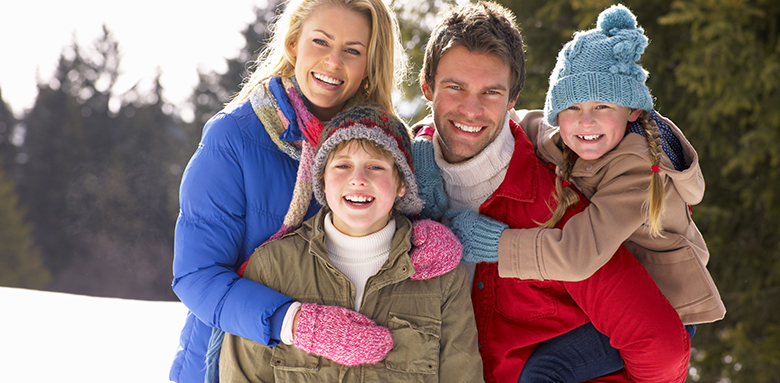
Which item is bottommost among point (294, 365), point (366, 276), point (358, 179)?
point (294, 365)

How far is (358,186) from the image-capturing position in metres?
2.02

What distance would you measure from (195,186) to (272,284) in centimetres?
45

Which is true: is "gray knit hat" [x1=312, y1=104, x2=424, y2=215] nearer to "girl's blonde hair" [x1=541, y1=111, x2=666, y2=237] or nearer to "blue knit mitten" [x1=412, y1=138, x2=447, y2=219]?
"blue knit mitten" [x1=412, y1=138, x2=447, y2=219]

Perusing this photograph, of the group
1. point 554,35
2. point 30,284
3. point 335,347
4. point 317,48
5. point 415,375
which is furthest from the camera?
point 30,284

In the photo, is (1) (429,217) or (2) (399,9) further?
(2) (399,9)

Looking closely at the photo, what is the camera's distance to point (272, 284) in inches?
80.7

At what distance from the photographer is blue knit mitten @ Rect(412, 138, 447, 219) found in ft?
7.44

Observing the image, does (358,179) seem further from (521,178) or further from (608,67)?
(608,67)

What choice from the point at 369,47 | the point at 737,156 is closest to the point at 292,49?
the point at 369,47

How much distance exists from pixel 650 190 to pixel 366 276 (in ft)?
3.42

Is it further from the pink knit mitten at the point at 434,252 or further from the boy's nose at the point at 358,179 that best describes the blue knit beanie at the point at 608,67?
the boy's nose at the point at 358,179

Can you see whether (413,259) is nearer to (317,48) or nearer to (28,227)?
(317,48)

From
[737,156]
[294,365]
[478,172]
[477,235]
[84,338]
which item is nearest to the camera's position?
[294,365]

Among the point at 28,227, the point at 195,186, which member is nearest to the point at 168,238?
the point at 28,227
